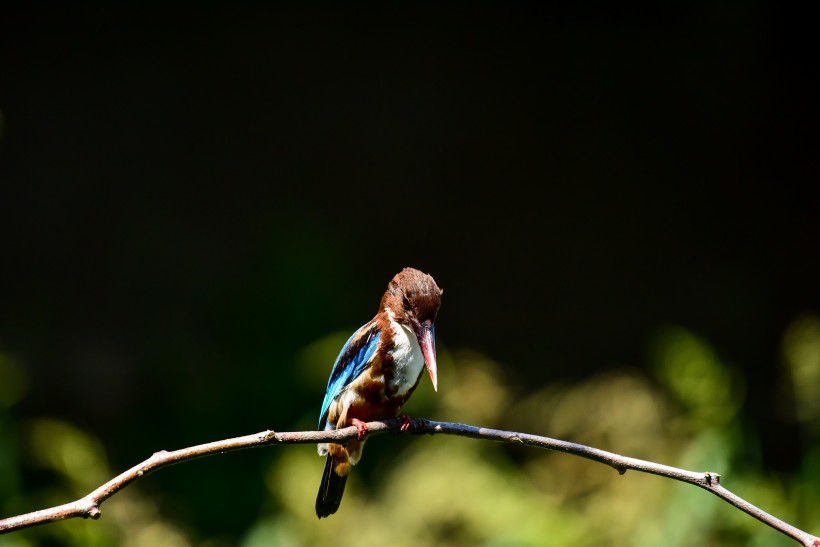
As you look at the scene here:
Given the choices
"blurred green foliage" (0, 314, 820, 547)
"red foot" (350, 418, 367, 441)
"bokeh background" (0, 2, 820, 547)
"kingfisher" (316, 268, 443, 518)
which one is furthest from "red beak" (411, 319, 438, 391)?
"bokeh background" (0, 2, 820, 547)

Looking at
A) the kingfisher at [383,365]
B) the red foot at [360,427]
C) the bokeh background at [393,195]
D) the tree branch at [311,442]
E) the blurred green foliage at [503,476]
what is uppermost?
the bokeh background at [393,195]

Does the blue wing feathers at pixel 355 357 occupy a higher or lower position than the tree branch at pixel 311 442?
higher

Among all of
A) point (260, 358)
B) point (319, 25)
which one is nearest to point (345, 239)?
point (260, 358)

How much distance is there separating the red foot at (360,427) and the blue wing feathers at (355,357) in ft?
0.29

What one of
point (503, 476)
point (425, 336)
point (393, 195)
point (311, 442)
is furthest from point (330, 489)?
point (393, 195)

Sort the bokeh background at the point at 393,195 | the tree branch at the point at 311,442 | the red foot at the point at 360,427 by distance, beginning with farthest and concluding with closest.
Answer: the bokeh background at the point at 393,195 → the red foot at the point at 360,427 → the tree branch at the point at 311,442

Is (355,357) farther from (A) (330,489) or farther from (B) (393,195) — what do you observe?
(B) (393,195)

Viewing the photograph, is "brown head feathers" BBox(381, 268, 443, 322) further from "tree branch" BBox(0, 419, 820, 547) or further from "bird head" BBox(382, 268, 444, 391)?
"tree branch" BBox(0, 419, 820, 547)

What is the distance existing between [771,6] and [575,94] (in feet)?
3.27

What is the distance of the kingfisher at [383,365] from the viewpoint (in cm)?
200

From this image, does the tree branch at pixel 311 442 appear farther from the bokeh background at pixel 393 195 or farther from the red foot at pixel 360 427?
the bokeh background at pixel 393 195

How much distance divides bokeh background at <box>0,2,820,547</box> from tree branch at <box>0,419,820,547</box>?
2499 millimetres

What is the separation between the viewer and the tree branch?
1.27 meters

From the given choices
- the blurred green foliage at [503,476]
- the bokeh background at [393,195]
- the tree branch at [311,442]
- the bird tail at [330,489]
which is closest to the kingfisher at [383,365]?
the bird tail at [330,489]
